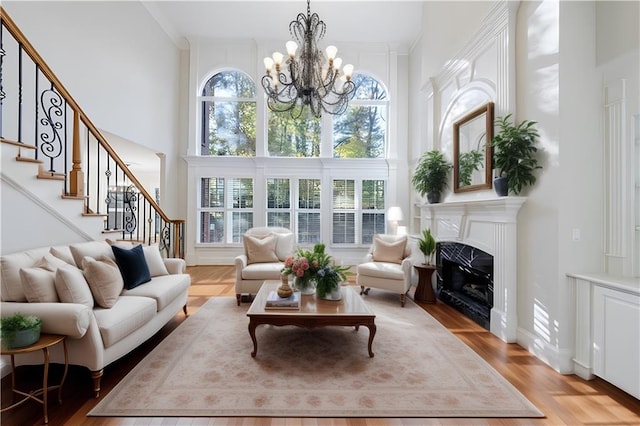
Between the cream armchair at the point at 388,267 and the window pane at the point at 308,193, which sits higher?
the window pane at the point at 308,193

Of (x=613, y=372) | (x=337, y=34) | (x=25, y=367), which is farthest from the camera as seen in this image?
(x=337, y=34)

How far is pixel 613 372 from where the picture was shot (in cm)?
217

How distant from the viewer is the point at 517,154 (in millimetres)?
2805

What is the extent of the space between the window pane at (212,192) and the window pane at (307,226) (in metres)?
1.84

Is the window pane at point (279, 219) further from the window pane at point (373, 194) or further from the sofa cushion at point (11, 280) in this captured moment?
the sofa cushion at point (11, 280)

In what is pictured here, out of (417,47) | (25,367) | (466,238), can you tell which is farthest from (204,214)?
(417,47)

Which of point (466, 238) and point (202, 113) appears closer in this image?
point (466, 238)

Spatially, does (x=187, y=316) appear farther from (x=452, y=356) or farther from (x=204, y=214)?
(x=204, y=214)

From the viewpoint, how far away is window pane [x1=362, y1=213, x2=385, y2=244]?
22.9ft

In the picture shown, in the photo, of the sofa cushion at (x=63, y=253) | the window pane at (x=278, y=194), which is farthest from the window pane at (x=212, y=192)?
the sofa cushion at (x=63, y=253)

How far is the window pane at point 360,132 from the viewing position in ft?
23.1

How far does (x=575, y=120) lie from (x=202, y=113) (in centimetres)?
675

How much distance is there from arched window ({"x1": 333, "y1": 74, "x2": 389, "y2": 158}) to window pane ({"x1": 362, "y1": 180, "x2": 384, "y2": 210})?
633mm

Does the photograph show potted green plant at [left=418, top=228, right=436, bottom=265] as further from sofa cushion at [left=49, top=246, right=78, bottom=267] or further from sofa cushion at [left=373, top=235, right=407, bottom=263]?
sofa cushion at [left=49, top=246, right=78, bottom=267]
